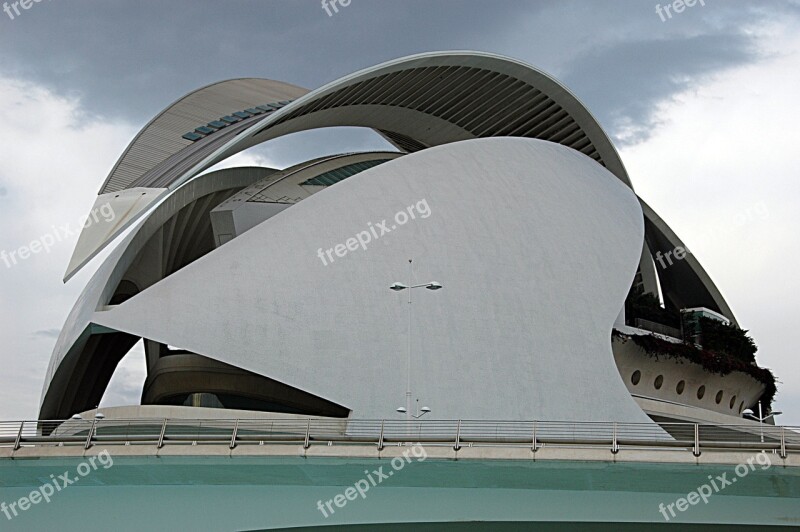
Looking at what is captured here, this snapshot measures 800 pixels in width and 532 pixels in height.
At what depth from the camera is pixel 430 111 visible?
3356 centimetres

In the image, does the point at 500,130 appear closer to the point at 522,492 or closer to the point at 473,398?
the point at 473,398

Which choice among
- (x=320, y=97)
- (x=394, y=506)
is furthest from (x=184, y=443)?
(x=320, y=97)

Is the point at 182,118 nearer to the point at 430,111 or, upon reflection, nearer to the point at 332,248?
the point at 332,248

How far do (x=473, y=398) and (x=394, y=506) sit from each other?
7014 mm

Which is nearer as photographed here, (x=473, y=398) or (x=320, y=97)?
(x=473, y=398)

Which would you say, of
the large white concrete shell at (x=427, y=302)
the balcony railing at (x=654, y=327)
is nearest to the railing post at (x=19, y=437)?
the large white concrete shell at (x=427, y=302)

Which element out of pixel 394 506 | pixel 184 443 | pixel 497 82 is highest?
pixel 497 82

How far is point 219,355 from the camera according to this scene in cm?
1934

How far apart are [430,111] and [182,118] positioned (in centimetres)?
986

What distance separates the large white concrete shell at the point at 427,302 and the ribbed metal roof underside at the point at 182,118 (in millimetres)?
5109

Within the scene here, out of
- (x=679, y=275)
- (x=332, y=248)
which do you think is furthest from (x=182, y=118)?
(x=679, y=275)

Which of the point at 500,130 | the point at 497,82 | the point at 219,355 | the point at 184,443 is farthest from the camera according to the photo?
the point at 500,130

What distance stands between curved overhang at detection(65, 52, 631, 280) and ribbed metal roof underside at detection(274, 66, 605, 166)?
0.12 ft

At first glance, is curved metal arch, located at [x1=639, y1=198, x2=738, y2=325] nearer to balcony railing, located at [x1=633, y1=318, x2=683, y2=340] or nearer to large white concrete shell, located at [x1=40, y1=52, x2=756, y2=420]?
large white concrete shell, located at [x1=40, y1=52, x2=756, y2=420]
